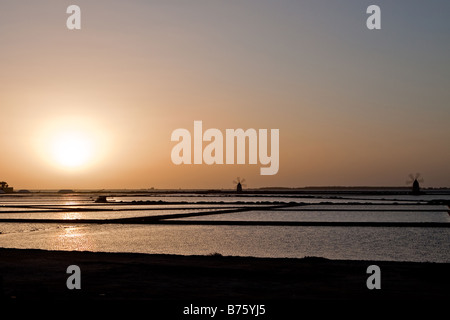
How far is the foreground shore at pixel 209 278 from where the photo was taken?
11.6 meters

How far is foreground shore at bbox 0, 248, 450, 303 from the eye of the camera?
11.6m

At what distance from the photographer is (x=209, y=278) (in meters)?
14.0

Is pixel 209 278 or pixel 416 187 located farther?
pixel 416 187

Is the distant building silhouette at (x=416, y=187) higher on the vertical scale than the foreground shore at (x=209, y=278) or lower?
higher

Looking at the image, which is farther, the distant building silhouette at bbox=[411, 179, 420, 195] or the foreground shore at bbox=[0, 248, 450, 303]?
the distant building silhouette at bbox=[411, 179, 420, 195]

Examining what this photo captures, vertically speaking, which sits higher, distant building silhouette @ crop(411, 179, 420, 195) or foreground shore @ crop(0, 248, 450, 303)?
distant building silhouette @ crop(411, 179, 420, 195)

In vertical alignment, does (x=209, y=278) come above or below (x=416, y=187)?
below
